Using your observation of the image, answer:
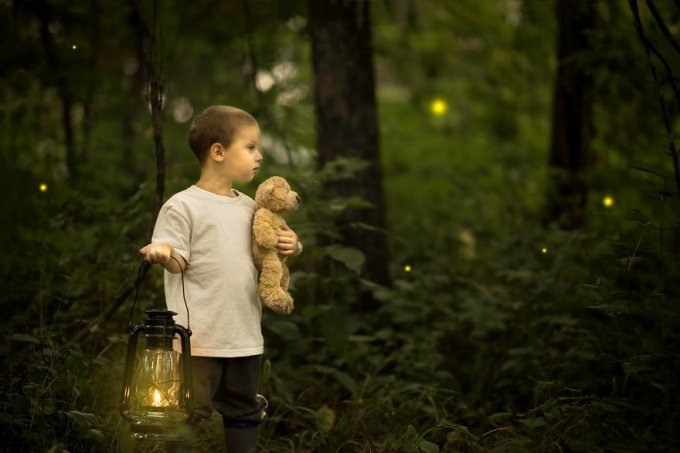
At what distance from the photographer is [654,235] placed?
6.18m

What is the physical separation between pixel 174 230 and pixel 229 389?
71 cm

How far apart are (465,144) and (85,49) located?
5.61 m

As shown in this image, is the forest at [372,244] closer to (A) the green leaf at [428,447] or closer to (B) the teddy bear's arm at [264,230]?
(A) the green leaf at [428,447]

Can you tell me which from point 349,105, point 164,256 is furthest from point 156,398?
point 349,105

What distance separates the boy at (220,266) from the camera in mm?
2867

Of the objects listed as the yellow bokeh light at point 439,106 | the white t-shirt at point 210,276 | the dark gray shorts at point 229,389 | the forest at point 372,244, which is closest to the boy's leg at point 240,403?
the dark gray shorts at point 229,389

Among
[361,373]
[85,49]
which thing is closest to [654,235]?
[361,373]

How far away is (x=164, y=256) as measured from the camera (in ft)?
8.80

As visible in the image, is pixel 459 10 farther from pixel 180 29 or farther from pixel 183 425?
pixel 183 425

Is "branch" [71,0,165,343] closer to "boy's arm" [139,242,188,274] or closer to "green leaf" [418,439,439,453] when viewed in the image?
"boy's arm" [139,242,188,274]

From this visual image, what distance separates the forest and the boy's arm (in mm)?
714

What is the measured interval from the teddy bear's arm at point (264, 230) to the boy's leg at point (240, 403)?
484 millimetres

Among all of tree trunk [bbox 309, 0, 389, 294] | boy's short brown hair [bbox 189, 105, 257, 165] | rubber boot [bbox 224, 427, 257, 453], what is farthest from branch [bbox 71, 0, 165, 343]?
tree trunk [bbox 309, 0, 389, 294]

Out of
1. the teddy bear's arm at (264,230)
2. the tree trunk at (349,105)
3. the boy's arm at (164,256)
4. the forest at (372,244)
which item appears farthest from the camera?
the tree trunk at (349,105)
